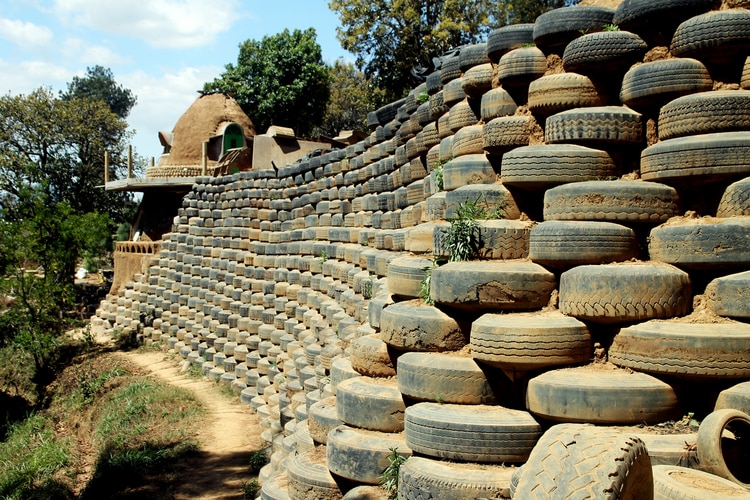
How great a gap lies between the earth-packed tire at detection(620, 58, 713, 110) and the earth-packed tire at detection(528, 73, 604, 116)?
0.65 feet

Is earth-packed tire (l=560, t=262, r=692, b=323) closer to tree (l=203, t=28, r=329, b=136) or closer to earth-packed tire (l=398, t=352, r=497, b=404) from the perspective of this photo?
earth-packed tire (l=398, t=352, r=497, b=404)

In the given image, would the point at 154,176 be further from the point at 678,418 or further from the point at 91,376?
the point at 678,418

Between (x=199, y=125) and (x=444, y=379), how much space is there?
2752 centimetres

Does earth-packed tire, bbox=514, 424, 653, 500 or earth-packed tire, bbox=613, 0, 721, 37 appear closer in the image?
earth-packed tire, bbox=514, 424, 653, 500

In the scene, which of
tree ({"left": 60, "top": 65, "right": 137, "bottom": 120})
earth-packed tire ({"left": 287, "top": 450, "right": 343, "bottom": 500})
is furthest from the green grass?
tree ({"left": 60, "top": 65, "right": 137, "bottom": 120})

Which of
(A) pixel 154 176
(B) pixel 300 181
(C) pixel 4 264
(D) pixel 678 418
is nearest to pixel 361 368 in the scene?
(D) pixel 678 418

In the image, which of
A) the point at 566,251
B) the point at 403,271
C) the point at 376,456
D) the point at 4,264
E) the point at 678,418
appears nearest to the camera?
the point at 678,418

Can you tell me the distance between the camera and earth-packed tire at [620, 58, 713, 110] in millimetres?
3951

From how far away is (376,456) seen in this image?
168 inches

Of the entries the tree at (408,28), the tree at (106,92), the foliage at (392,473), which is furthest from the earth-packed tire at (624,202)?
the tree at (106,92)

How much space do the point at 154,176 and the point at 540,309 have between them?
23623 mm

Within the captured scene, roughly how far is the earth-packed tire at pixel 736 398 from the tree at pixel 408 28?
20436 mm

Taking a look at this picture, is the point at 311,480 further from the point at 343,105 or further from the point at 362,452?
the point at 343,105

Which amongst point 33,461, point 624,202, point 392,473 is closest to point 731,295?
point 624,202
